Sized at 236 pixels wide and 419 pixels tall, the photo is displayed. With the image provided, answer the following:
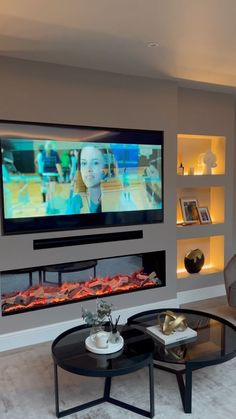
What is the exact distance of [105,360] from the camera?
2.20m

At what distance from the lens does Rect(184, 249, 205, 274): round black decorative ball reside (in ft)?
14.5

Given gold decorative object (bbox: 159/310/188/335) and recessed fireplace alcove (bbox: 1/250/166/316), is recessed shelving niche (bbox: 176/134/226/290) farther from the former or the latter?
gold decorative object (bbox: 159/310/188/335)

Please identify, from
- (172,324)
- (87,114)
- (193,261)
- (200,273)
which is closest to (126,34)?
(87,114)

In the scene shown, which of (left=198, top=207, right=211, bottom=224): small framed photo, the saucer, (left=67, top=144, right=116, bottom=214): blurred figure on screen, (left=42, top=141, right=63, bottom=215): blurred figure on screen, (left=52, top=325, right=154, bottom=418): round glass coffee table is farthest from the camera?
(left=198, top=207, right=211, bottom=224): small framed photo

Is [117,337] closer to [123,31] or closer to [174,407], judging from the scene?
[174,407]

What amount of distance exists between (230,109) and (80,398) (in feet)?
12.3

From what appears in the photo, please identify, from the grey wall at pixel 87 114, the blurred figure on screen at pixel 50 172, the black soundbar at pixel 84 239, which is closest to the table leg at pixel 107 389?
the grey wall at pixel 87 114

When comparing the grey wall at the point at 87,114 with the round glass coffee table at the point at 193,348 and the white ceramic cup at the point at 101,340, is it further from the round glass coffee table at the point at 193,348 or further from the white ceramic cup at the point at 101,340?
the white ceramic cup at the point at 101,340

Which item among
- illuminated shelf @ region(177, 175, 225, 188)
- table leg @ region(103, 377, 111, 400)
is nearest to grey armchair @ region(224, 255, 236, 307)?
illuminated shelf @ region(177, 175, 225, 188)

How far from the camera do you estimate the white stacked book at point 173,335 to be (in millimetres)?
2535

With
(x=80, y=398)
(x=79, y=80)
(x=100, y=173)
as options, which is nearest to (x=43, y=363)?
(x=80, y=398)

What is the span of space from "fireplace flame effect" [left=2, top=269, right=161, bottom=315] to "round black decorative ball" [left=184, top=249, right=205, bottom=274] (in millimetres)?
588

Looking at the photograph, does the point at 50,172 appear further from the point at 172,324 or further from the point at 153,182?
the point at 172,324

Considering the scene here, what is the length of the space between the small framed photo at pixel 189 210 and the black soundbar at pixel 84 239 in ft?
2.77
